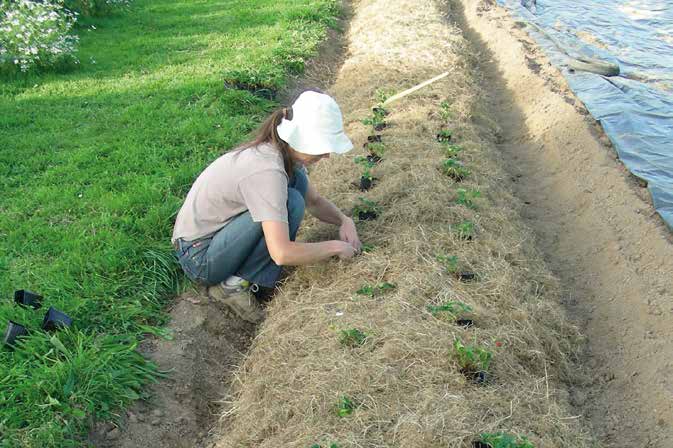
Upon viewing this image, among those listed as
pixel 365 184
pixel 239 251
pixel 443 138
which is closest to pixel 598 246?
pixel 443 138

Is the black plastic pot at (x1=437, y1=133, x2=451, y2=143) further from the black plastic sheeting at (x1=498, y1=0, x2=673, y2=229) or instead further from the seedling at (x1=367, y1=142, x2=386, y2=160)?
the black plastic sheeting at (x1=498, y1=0, x2=673, y2=229)

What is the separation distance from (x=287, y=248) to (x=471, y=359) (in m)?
0.98

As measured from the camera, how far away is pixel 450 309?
2.84 meters

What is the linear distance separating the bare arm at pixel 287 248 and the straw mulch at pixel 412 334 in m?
0.25

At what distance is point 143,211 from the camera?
393cm

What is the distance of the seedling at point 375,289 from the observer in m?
3.02

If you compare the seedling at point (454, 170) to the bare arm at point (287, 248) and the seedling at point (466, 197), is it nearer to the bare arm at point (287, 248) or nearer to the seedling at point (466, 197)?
the seedling at point (466, 197)

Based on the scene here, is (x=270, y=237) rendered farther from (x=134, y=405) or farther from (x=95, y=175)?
(x=95, y=175)

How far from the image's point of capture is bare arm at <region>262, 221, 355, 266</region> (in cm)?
271

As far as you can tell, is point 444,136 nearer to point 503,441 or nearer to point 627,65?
point 503,441

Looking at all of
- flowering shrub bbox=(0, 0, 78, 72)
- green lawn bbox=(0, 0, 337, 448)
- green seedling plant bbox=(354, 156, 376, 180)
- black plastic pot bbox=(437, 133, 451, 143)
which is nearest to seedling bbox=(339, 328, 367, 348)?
green lawn bbox=(0, 0, 337, 448)

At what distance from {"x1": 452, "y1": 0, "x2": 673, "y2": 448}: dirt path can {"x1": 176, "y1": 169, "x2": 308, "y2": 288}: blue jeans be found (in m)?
1.72

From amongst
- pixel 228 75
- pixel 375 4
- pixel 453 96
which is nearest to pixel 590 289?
pixel 453 96

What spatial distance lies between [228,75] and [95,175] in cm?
225
